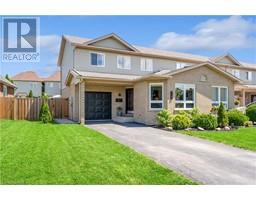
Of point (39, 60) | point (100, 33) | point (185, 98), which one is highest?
point (100, 33)

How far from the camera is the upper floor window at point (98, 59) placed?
20823 mm

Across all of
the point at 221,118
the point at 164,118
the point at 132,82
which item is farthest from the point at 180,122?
the point at 132,82

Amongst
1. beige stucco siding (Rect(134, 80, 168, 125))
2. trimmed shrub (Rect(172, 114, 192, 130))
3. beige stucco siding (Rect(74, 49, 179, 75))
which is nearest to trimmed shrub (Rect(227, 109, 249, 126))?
trimmed shrub (Rect(172, 114, 192, 130))

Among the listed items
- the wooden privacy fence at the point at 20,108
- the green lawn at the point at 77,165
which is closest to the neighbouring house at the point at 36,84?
the wooden privacy fence at the point at 20,108

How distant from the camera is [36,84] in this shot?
55.6 m

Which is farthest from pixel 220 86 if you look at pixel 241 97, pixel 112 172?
pixel 112 172

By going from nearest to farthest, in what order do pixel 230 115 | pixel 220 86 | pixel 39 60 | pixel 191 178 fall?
pixel 191 178
pixel 39 60
pixel 230 115
pixel 220 86

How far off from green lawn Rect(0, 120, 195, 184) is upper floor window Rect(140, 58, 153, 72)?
46.6 feet

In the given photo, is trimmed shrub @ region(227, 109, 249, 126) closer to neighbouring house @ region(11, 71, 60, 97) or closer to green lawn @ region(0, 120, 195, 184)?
green lawn @ region(0, 120, 195, 184)

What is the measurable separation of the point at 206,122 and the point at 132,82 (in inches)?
246

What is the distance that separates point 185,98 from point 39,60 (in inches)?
371

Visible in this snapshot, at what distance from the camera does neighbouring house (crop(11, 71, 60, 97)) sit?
54.7 meters
